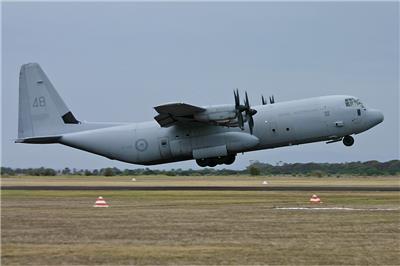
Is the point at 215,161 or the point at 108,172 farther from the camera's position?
the point at 108,172

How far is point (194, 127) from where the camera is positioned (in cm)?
5334

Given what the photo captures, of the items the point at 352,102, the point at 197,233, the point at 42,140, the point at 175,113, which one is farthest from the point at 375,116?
the point at 197,233

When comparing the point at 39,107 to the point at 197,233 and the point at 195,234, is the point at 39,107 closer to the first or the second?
the point at 197,233

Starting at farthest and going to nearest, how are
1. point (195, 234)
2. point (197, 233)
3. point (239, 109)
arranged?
point (239, 109), point (197, 233), point (195, 234)

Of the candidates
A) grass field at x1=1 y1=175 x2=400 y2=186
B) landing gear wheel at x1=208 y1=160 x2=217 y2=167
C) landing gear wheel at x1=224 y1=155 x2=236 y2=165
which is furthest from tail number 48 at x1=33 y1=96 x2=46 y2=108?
landing gear wheel at x1=224 y1=155 x2=236 y2=165

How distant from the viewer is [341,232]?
20859 millimetres

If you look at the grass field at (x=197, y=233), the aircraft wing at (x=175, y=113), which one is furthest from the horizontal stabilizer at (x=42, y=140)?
the grass field at (x=197, y=233)

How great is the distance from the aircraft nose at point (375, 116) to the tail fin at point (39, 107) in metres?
21.6

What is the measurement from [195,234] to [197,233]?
24 centimetres

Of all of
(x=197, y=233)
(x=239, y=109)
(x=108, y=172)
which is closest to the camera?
(x=197, y=233)

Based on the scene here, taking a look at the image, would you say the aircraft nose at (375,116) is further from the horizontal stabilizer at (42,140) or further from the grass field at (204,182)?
the horizontal stabilizer at (42,140)

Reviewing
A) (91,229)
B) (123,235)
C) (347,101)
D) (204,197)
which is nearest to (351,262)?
(123,235)

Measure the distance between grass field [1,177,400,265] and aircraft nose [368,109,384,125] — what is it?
20507 millimetres

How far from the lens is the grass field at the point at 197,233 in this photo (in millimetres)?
16203
